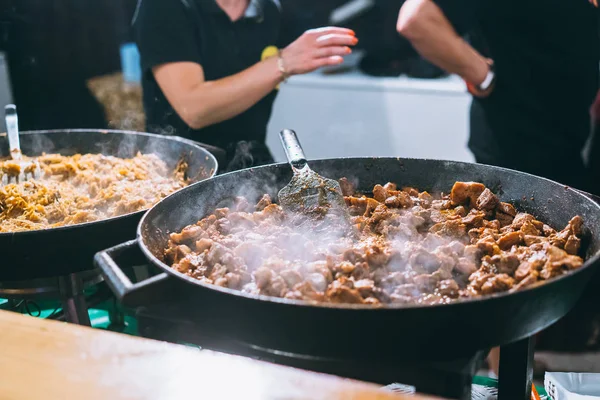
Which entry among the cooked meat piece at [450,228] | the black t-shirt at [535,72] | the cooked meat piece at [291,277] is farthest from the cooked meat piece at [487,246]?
the black t-shirt at [535,72]

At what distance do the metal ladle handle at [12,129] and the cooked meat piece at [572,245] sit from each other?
200 centimetres

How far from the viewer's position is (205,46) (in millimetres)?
2916

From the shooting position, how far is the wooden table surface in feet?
2.83

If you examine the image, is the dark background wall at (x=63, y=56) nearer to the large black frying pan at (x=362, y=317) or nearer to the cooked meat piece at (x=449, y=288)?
the large black frying pan at (x=362, y=317)

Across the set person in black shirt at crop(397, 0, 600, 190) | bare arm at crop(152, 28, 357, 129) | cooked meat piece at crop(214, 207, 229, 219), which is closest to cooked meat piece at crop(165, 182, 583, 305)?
cooked meat piece at crop(214, 207, 229, 219)

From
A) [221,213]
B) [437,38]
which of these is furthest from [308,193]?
[437,38]

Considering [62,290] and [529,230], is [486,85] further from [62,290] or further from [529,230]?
[62,290]

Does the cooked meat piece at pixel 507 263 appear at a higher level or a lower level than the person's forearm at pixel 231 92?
lower

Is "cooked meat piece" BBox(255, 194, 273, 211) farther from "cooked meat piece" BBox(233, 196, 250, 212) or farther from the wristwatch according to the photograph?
the wristwatch

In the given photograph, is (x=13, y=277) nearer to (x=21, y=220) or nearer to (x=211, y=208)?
(x=21, y=220)

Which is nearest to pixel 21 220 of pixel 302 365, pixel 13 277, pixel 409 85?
pixel 13 277

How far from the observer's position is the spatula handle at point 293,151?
175 centimetres

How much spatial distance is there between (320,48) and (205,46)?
0.69 m

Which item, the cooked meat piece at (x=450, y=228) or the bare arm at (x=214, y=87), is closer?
the cooked meat piece at (x=450, y=228)
